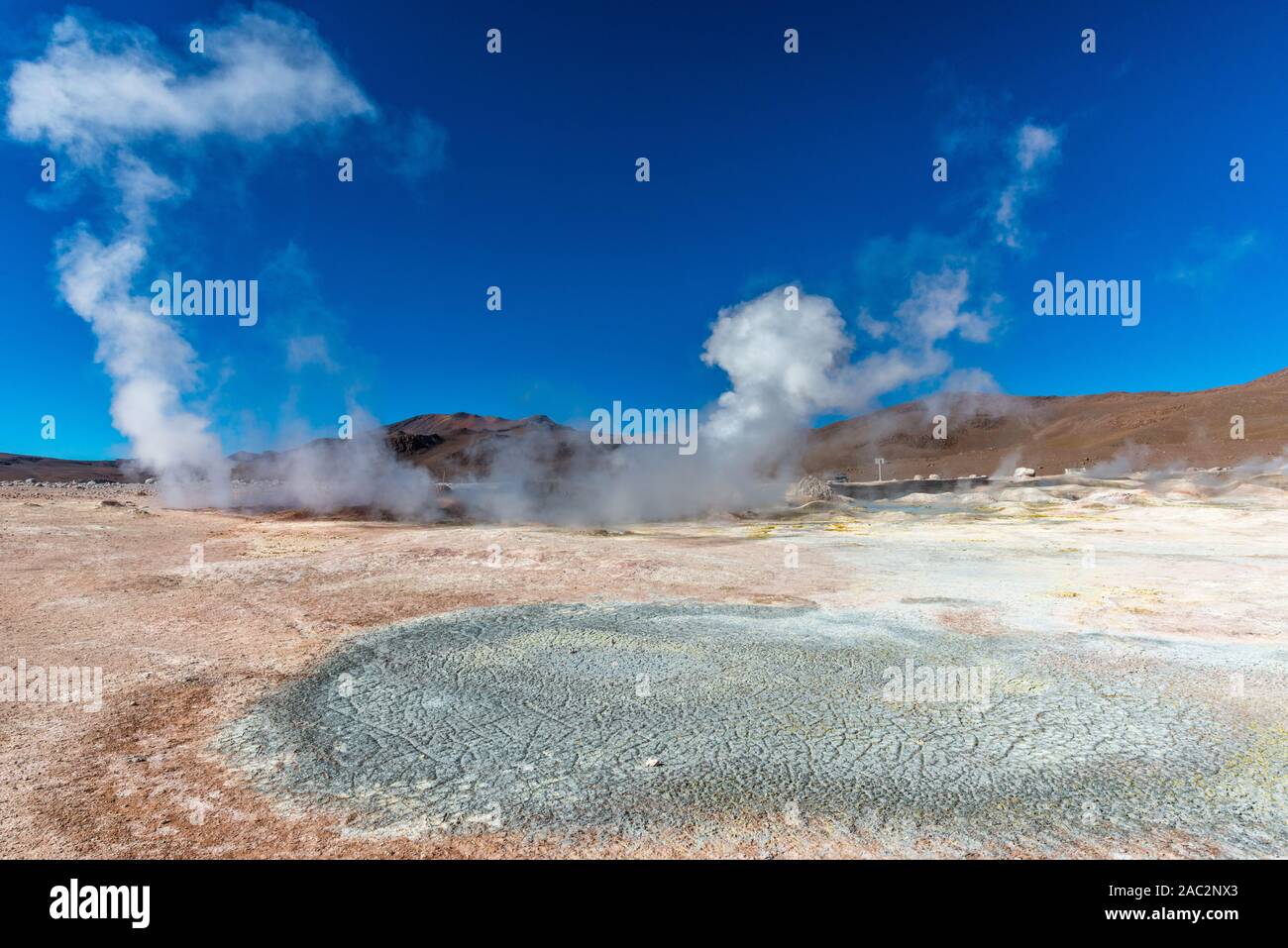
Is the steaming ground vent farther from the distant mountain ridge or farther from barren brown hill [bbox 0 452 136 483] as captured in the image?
barren brown hill [bbox 0 452 136 483]

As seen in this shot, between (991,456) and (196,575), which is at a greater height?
(991,456)

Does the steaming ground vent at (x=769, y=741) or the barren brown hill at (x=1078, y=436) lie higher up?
the barren brown hill at (x=1078, y=436)

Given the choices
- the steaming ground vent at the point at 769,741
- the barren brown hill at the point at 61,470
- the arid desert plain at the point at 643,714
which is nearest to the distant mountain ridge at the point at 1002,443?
the barren brown hill at the point at 61,470

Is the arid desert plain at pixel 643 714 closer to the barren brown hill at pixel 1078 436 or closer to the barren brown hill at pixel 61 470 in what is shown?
the barren brown hill at pixel 1078 436

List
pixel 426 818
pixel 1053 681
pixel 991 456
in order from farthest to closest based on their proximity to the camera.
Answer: pixel 991 456 < pixel 1053 681 < pixel 426 818

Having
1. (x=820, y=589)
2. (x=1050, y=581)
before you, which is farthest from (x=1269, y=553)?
(x=820, y=589)
